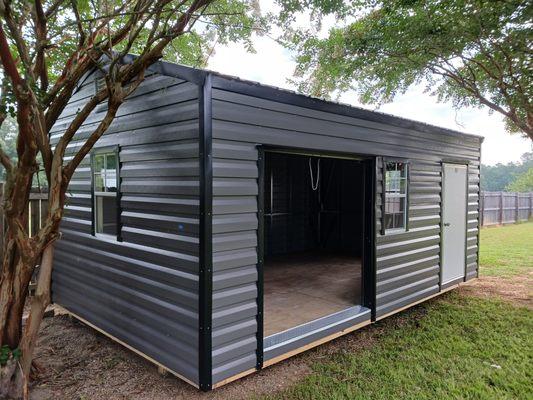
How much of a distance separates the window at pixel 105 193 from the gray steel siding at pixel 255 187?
1.65 meters

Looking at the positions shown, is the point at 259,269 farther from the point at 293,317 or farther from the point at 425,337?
the point at 425,337

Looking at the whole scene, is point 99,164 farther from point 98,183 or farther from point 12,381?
point 12,381

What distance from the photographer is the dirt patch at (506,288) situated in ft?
19.5

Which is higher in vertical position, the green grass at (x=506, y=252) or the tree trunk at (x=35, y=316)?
the tree trunk at (x=35, y=316)

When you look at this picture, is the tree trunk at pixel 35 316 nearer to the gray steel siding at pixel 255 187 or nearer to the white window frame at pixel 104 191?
the white window frame at pixel 104 191

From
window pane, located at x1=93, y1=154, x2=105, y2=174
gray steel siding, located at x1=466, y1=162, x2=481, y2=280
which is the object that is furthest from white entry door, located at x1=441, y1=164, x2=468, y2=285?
window pane, located at x1=93, y1=154, x2=105, y2=174

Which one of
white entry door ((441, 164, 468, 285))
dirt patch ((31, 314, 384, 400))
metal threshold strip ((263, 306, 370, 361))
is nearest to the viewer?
dirt patch ((31, 314, 384, 400))

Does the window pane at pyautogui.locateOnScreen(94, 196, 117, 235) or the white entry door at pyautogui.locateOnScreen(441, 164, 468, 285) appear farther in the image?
the white entry door at pyautogui.locateOnScreen(441, 164, 468, 285)

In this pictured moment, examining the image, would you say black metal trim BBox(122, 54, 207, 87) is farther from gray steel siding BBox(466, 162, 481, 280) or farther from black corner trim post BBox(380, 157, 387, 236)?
gray steel siding BBox(466, 162, 481, 280)

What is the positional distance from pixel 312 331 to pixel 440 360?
4.20ft

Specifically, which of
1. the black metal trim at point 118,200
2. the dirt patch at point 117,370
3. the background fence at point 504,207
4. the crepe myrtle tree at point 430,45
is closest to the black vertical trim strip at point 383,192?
the dirt patch at point 117,370

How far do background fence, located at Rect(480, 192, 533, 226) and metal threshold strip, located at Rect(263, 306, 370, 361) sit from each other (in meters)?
13.1

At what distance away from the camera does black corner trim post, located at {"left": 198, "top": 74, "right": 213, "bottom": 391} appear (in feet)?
9.58

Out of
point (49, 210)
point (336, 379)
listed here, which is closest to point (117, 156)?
point (49, 210)
